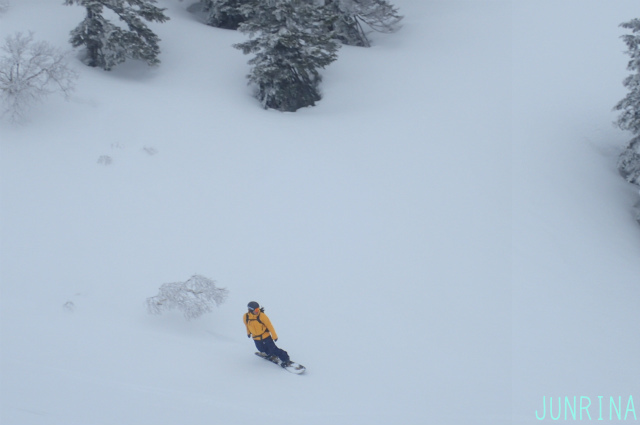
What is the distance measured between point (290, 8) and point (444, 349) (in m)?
13.1

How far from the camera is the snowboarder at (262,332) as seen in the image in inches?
307

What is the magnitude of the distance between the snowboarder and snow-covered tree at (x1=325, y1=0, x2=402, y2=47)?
1625 centimetres

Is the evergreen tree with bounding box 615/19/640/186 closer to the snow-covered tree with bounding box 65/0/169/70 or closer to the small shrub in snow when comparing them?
the small shrub in snow

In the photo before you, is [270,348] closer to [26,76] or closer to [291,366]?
[291,366]

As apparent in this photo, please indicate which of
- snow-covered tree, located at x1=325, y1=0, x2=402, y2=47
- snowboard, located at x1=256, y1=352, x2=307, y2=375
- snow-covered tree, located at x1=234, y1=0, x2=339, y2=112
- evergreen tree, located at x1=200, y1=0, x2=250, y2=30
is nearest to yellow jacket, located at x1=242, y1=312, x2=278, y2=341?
snowboard, located at x1=256, y1=352, x2=307, y2=375

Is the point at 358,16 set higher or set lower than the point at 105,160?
higher

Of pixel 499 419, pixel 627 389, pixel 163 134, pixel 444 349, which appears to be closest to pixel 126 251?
pixel 163 134

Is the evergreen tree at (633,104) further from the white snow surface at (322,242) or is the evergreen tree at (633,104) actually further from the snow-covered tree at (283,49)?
the snow-covered tree at (283,49)

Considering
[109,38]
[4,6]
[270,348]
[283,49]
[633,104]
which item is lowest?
[270,348]

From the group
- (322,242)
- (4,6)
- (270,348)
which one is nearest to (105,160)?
(322,242)

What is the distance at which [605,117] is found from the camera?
17.1m

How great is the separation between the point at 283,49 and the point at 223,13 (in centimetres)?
697

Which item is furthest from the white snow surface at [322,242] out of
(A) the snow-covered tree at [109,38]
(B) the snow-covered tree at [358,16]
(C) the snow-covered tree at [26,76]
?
(B) the snow-covered tree at [358,16]

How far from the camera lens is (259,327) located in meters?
7.78
